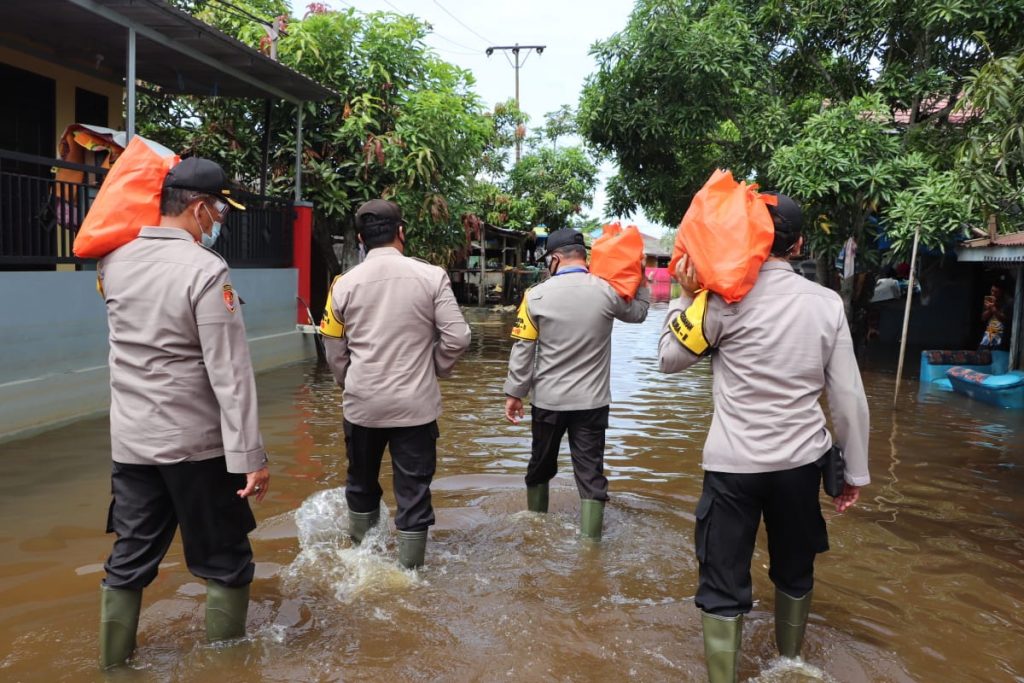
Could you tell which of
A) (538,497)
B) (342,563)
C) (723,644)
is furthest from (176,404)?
(538,497)

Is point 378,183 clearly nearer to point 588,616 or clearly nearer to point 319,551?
point 319,551

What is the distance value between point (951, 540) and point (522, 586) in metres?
2.85

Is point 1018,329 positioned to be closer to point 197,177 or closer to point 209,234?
point 209,234

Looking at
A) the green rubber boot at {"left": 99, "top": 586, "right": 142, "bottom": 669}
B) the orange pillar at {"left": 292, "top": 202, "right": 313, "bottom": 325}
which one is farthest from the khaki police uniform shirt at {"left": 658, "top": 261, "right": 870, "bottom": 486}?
the orange pillar at {"left": 292, "top": 202, "right": 313, "bottom": 325}

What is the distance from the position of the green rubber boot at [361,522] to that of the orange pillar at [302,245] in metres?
9.08

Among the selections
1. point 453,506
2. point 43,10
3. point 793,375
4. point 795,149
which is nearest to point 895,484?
A: point 453,506

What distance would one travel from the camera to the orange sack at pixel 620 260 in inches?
201

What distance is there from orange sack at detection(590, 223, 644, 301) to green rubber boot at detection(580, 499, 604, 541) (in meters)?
1.24

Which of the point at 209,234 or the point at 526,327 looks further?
the point at 526,327

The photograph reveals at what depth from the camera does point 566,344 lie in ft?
16.3

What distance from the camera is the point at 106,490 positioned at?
5.84 meters

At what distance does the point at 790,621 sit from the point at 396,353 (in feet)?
7.08

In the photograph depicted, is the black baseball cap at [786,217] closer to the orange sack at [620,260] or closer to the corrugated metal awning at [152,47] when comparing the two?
the orange sack at [620,260]

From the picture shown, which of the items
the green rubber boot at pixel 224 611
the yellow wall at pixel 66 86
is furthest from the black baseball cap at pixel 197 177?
the yellow wall at pixel 66 86
